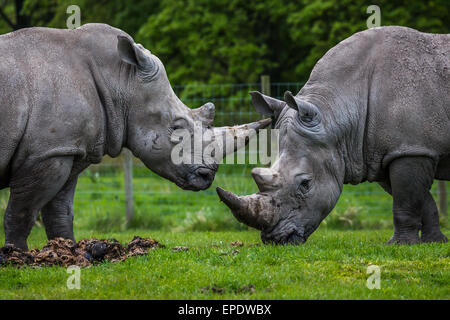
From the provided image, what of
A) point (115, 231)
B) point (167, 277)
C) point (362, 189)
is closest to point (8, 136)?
point (167, 277)

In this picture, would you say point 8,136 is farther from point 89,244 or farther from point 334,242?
point 334,242

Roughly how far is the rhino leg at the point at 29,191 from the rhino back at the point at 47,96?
0.10 metres

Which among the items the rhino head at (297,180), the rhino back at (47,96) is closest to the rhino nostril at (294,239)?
the rhino head at (297,180)

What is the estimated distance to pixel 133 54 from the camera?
724 centimetres

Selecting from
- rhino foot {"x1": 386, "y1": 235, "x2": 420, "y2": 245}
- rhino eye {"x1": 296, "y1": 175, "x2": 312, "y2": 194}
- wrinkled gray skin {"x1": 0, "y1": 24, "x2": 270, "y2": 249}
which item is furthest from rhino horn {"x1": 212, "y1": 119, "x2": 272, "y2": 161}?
rhino foot {"x1": 386, "y1": 235, "x2": 420, "y2": 245}

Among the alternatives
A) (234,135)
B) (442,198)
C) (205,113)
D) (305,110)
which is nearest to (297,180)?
(305,110)

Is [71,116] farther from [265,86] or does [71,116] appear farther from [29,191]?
[265,86]

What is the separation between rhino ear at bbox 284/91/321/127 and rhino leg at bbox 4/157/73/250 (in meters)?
2.25

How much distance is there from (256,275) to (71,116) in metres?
2.24

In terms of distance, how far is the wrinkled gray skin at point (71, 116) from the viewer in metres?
6.59

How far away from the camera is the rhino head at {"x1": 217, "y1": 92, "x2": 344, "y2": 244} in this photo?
7352 millimetres

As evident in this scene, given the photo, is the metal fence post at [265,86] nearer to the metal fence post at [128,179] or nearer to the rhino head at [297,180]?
the metal fence post at [128,179]

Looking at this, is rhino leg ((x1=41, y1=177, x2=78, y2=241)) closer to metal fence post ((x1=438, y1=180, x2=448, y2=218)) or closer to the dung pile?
the dung pile
